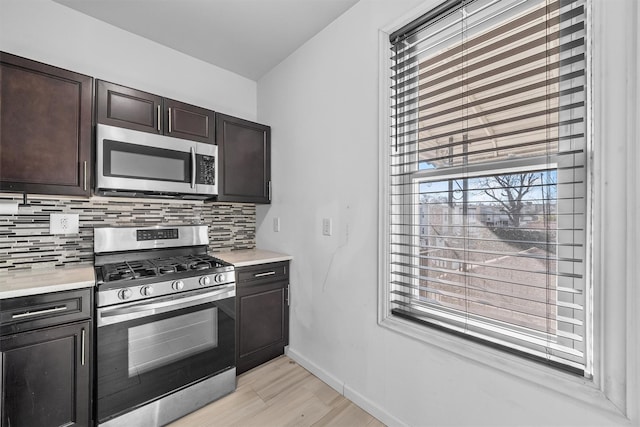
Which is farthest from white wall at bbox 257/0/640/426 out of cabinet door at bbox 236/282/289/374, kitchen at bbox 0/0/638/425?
cabinet door at bbox 236/282/289/374

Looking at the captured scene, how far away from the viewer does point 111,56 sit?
2125 mm

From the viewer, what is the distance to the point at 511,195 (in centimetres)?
125

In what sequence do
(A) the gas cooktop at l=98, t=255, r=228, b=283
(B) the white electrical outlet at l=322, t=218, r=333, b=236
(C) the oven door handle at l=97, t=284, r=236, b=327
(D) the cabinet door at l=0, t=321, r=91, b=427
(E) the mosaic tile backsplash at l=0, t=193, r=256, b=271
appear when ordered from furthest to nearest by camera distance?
(B) the white electrical outlet at l=322, t=218, r=333, b=236, (E) the mosaic tile backsplash at l=0, t=193, r=256, b=271, (A) the gas cooktop at l=98, t=255, r=228, b=283, (C) the oven door handle at l=97, t=284, r=236, b=327, (D) the cabinet door at l=0, t=321, r=91, b=427

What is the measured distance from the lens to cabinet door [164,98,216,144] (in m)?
2.08

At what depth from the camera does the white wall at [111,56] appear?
5.94ft

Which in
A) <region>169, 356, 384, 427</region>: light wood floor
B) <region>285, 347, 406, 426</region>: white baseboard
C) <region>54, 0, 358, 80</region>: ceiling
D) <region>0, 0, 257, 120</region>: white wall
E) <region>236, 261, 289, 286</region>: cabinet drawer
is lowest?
<region>169, 356, 384, 427</region>: light wood floor

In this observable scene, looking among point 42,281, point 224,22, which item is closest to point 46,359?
point 42,281

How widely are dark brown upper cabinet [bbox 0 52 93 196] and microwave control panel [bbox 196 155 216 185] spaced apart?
0.64 meters

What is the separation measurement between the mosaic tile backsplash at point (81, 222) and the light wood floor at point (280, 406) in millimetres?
1192

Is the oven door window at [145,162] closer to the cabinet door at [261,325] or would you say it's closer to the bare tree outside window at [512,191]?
the cabinet door at [261,325]

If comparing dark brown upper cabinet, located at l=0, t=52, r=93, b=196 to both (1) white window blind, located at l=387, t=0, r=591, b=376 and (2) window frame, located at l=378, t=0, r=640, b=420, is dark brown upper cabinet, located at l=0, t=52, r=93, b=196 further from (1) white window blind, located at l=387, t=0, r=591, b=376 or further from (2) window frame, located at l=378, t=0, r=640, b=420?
(2) window frame, located at l=378, t=0, r=640, b=420

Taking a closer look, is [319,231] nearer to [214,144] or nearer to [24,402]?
[214,144]

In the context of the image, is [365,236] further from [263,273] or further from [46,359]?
[46,359]

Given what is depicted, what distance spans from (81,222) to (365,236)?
76.3 inches
